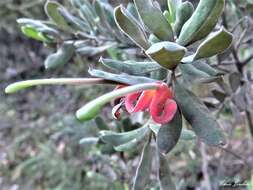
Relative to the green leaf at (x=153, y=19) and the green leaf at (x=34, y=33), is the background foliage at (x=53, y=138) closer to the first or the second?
the green leaf at (x=34, y=33)

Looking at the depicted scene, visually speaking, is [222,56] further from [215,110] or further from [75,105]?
[75,105]

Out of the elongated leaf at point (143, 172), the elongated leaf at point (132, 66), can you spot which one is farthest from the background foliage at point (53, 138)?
the elongated leaf at point (132, 66)

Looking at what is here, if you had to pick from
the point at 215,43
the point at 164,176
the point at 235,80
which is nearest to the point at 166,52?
the point at 215,43

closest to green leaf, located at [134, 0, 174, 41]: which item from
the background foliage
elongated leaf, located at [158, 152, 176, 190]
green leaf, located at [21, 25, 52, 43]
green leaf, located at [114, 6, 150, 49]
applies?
green leaf, located at [114, 6, 150, 49]

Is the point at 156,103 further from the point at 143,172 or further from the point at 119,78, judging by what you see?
the point at 143,172

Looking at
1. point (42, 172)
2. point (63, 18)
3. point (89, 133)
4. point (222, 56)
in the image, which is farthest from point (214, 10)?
point (42, 172)

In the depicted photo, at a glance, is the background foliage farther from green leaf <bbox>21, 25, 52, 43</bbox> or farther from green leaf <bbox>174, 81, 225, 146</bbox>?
green leaf <bbox>174, 81, 225, 146</bbox>

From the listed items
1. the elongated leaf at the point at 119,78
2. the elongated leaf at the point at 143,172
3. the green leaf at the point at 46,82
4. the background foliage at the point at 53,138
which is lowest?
the background foliage at the point at 53,138
